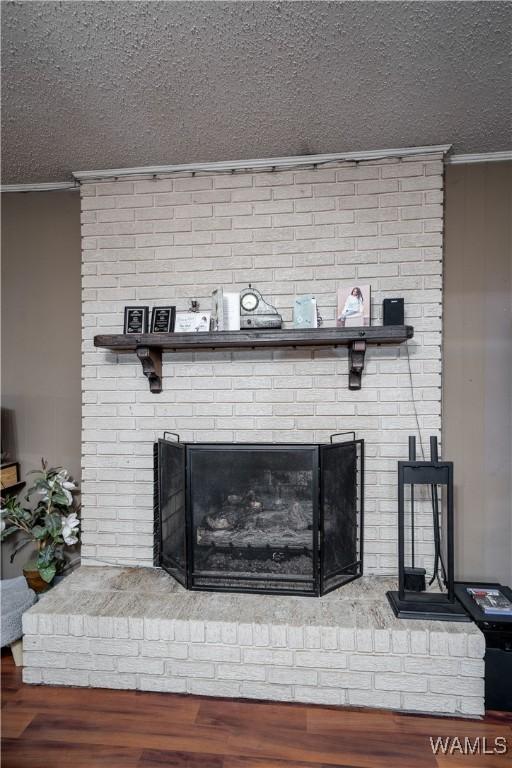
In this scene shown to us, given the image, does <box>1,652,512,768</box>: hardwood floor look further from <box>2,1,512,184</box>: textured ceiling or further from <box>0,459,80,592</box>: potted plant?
<box>2,1,512,184</box>: textured ceiling

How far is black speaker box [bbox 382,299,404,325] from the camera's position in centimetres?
208

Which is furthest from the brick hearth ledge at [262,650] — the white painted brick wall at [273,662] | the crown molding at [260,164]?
the crown molding at [260,164]

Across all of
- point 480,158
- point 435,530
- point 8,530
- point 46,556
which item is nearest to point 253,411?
point 435,530

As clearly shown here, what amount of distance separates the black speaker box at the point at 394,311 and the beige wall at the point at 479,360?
33cm

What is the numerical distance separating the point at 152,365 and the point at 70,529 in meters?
0.96

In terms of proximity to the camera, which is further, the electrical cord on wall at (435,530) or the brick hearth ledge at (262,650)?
the electrical cord on wall at (435,530)

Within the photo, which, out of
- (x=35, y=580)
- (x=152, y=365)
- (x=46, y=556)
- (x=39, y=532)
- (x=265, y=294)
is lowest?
(x=35, y=580)

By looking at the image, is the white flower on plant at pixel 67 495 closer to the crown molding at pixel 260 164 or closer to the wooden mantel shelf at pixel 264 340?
the wooden mantel shelf at pixel 264 340

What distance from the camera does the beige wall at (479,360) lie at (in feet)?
7.24

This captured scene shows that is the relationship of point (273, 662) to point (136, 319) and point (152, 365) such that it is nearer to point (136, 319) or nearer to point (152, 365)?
point (152, 365)

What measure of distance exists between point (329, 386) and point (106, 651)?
5.21 feet

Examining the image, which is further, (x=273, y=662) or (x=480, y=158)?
(x=480, y=158)

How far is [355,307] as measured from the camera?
83.9 inches

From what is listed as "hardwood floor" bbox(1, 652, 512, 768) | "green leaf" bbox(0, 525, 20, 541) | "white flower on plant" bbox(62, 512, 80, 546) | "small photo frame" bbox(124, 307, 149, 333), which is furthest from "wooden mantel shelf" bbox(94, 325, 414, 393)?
"hardwood floor" bbox(1, 652, 512, 768)
